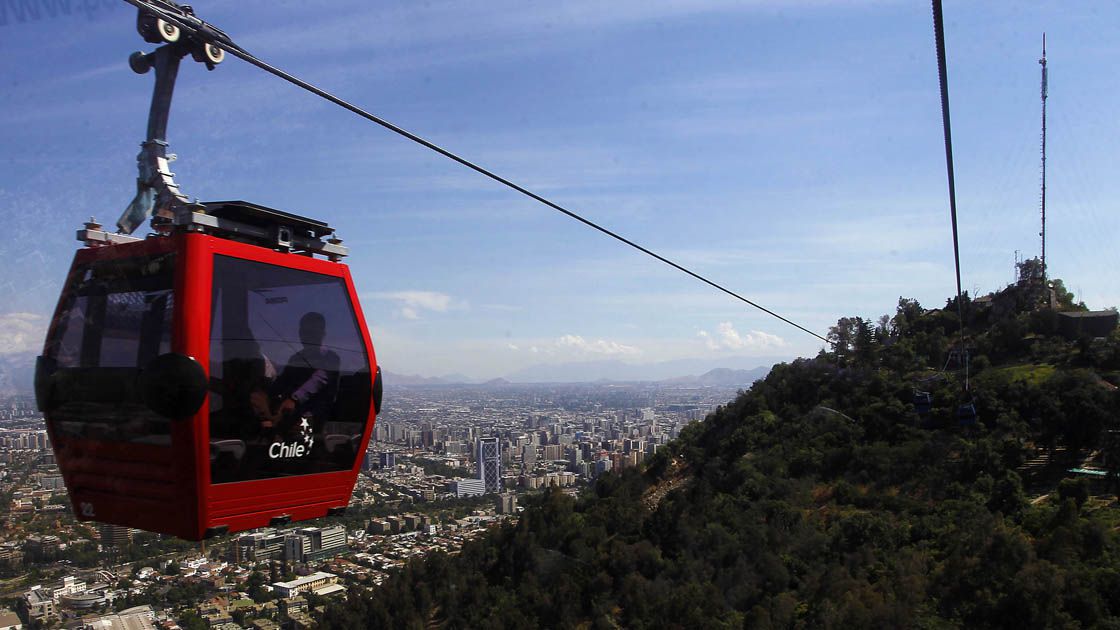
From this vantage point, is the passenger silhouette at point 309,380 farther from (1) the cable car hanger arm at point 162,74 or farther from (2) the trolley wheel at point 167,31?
(2) the trolley wheel at point 167,31

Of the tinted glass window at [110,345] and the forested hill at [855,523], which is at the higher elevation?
the tinted glass window at [110,345]

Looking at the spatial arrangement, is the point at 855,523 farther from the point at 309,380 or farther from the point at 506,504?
the point at 506,504

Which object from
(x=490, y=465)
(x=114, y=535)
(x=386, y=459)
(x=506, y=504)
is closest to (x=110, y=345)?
(x=114, y=535)

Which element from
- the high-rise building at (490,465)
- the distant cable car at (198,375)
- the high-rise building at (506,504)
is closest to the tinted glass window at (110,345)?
the distant cable car at (198,375)

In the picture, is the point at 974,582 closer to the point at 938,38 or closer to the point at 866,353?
the point at 938,38

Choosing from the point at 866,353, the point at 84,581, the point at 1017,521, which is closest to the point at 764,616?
the point at 1017,521
